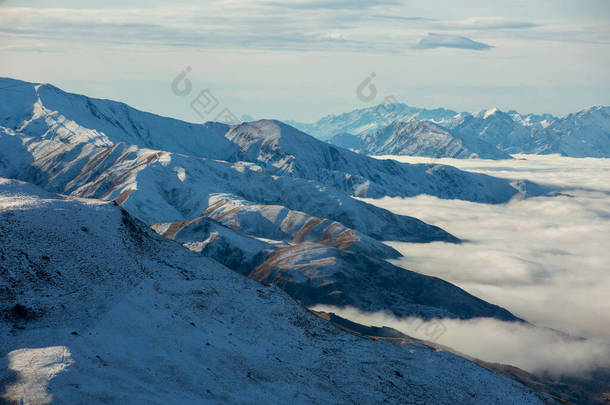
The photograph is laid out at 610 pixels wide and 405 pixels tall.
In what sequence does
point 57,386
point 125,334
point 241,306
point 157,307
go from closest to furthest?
1. point 57,386
2. point 125,334
3. point 157,307
4. point 241,306

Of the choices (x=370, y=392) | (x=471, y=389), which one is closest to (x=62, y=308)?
(x=370, y=392)

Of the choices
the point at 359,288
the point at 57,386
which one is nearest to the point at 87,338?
the point at 57,386

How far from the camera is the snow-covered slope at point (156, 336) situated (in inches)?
2032

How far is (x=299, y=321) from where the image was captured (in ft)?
251

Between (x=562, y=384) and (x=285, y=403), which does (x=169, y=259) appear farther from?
(x=562, y=384)

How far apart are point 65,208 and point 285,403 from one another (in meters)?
41.5

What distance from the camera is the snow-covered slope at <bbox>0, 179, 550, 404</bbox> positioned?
51625 millimetres

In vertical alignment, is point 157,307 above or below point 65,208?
below

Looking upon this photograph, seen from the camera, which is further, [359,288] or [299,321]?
[359,288]

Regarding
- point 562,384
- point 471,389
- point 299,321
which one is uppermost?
point 299,321

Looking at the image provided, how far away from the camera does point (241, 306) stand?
250 feet

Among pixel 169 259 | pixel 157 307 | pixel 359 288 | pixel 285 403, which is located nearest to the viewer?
pixel 285 403

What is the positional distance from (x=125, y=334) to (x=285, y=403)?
714 inches

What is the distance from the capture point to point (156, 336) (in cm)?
6188
